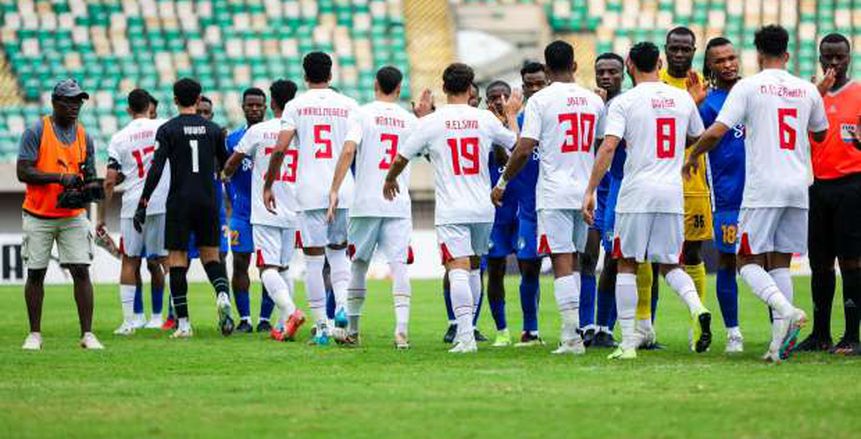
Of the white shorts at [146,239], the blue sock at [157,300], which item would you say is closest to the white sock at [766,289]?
the white shorts at [146,239]

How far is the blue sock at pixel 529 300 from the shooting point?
13.4 meters

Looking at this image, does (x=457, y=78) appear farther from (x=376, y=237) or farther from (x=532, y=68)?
(x=532, y=68)

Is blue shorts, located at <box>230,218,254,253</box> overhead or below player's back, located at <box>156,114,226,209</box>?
below

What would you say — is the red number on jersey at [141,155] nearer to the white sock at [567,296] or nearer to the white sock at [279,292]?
the white sock at [279,292]

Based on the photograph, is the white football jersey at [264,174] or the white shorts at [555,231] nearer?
the white shorts at [555,231]

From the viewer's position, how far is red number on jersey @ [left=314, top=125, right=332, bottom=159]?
1330 centimetres

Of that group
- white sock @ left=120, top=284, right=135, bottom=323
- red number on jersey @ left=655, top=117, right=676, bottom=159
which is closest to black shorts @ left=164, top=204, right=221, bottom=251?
white sock @ left=120, top=284, right=135, bottom=323

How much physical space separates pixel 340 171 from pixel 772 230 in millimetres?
3527

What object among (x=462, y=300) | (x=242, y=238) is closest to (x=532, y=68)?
(x=462, y=300)

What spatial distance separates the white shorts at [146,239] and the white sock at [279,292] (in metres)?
1.68

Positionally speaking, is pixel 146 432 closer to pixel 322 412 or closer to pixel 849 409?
pixel 322 412

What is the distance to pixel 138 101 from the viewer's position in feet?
Answer: 53.2

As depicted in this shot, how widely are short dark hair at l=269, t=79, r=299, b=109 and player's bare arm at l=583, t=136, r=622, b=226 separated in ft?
13.7

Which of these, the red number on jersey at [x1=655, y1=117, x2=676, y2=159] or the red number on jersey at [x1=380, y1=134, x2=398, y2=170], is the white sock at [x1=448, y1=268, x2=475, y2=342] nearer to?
the red number on jersey at [x1=380, y1=134, x2=398, y2=170]
